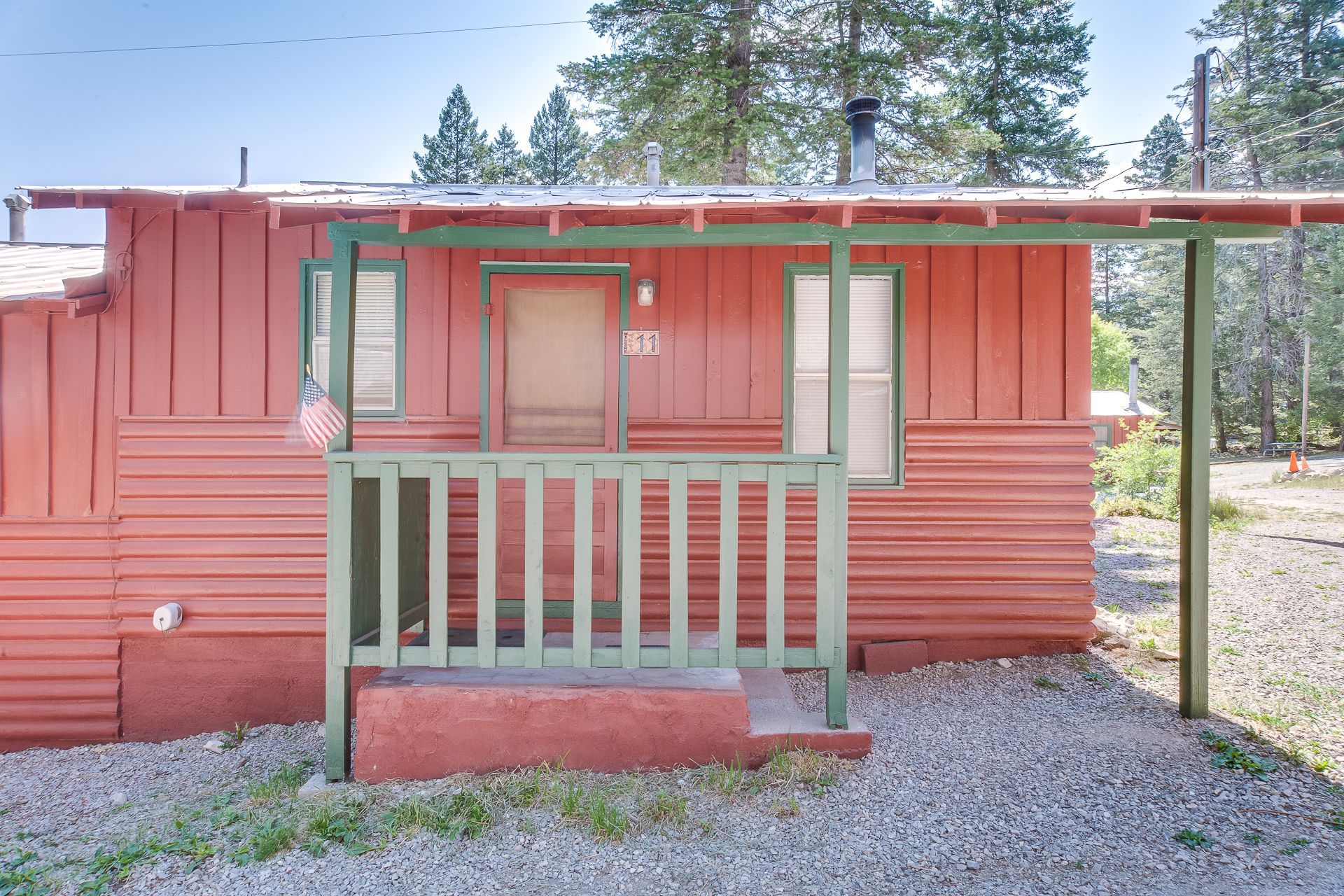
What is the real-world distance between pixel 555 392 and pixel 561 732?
2176 millimetres

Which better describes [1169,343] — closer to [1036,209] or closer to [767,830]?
[1036,209]

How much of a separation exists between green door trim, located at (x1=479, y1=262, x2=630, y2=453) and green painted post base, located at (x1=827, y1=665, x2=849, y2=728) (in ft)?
6.28

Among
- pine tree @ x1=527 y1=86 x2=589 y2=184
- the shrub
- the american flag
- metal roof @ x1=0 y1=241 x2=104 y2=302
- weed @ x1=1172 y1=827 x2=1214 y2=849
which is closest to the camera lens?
weed @ x1=1172 y1=827 x2=1214 y2=849

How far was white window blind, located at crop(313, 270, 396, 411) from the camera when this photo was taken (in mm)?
4555

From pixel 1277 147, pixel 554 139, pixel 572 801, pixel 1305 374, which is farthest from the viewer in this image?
pixel 554 139

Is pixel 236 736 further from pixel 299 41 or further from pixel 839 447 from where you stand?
pixel 299 41

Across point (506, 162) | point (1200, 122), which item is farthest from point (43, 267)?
point (506, 162)

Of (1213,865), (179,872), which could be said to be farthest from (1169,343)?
(179,872)

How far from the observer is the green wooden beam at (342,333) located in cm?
345

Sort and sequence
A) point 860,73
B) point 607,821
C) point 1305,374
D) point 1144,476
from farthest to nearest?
point 1305,374
point 1144,476
point 860,73
point 607,821

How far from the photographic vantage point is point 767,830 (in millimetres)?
2887

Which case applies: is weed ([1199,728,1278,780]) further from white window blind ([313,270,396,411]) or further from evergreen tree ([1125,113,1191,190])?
evergreen tree ([1125,113,1191,190])

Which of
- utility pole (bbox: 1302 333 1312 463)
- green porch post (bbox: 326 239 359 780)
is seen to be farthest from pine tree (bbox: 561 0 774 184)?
utility pole (bbox: 1302 333 1312 463)

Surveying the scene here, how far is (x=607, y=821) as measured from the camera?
2.88 meters
